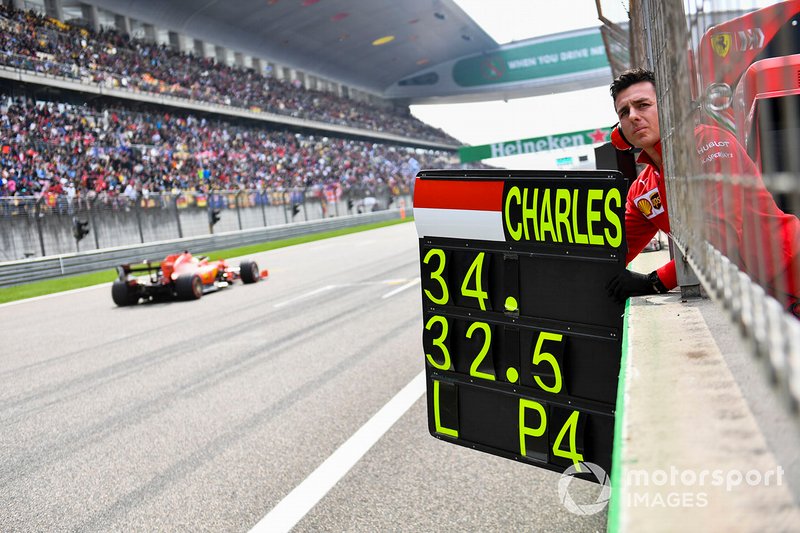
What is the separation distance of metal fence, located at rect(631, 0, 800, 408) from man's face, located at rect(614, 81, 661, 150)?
548mm

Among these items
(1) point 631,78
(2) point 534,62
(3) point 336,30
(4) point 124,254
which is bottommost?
(4) point 124,254

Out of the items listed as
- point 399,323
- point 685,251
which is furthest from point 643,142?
point 399,323

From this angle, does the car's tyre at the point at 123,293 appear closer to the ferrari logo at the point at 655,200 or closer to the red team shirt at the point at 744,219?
the ferrari logo at the point at 655,200

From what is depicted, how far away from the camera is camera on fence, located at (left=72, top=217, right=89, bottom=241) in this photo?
65.8 ft

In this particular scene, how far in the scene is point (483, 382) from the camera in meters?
2.44

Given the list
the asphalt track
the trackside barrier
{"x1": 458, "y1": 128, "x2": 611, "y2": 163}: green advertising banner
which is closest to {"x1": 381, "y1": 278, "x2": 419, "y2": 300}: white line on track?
the asphalt track

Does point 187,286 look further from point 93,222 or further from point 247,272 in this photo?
point 93,222

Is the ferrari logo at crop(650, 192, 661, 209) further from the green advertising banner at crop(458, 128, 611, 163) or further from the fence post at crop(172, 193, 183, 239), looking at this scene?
the green advertising banner at crop(458, 128, 611, 163)

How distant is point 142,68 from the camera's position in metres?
33.5

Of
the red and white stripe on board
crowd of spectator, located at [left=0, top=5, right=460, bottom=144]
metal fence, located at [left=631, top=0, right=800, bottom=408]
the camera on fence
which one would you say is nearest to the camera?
metal fence, located at [left=631, top=0, right=800, bottom=408]

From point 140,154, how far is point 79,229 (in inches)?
306

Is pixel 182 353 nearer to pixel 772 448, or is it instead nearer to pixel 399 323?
pixel 399 323

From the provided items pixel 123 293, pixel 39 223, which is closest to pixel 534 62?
pixel 39 223

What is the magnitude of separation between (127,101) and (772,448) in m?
34.3
